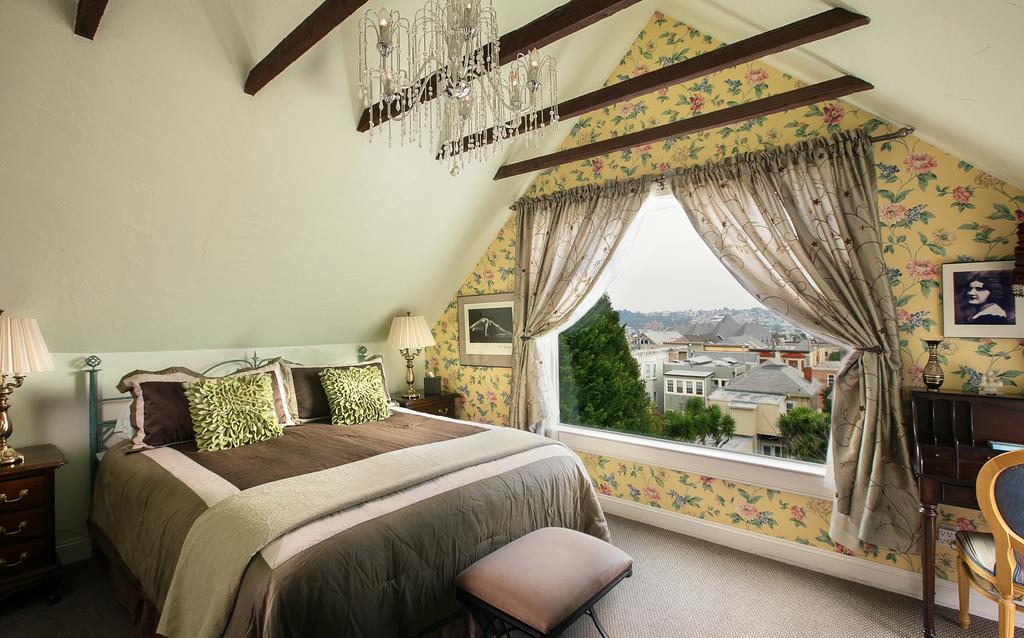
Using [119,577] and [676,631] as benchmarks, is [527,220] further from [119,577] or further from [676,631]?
[119,577]

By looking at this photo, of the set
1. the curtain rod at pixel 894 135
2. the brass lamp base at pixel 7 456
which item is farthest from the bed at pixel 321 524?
the curtain rod at pixel 894 135

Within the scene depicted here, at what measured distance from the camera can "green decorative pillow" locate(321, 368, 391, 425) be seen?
320cm

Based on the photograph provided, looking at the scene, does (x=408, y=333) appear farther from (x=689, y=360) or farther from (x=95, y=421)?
(x=689, y=360)

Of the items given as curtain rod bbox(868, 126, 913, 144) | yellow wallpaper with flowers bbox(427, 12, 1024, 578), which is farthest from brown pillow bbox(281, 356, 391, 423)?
curtain rod bbox(868, 126, 913, 144)

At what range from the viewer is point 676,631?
7.02ft

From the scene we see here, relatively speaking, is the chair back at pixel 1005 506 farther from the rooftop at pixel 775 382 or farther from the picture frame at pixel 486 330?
the picture frame at pixel 486 330

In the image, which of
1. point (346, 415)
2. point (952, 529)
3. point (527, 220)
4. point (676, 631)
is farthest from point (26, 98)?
point (952, 529)

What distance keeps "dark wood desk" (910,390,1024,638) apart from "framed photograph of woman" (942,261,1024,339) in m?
0.35

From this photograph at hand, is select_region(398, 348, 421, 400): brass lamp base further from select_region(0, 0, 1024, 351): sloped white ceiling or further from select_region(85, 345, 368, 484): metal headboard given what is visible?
select_region(85, 345, 368, 484): metal headboard

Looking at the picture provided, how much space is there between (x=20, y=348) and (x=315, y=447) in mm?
1413

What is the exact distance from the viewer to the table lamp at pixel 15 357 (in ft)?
7.37

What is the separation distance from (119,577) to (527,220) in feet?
10.6

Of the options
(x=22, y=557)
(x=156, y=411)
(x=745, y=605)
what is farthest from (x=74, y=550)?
(x=745, y=605)

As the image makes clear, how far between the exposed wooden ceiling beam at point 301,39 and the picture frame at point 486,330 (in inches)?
91.5
